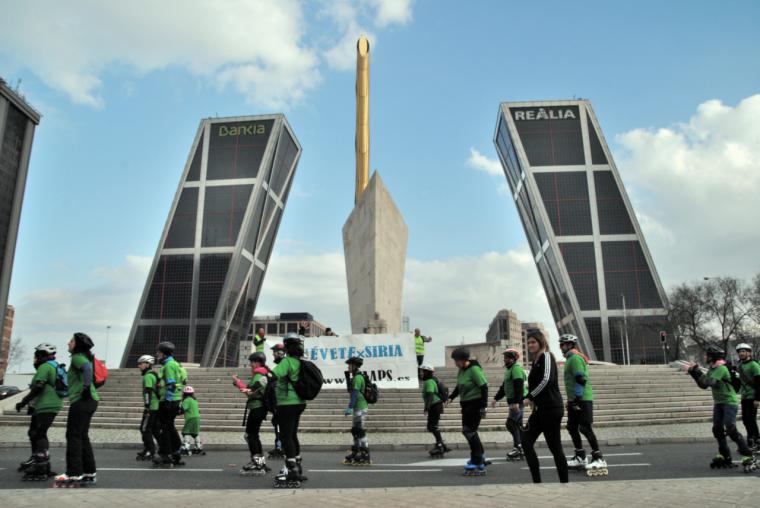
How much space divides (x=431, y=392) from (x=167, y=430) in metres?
3.90

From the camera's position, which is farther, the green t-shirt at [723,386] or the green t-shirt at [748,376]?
the green t-shirt at [748,376]

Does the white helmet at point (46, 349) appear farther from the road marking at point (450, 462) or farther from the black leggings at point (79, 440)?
the road marking at point (450, 462)

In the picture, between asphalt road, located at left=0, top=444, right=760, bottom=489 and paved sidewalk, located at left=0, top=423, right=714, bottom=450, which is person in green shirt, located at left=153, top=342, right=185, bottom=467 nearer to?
asphalt road, located at left=0, top=444, right=760, bottom=489

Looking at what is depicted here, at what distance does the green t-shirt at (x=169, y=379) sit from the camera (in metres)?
8.23

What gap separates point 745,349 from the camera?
301 inches

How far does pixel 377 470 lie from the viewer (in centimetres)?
761

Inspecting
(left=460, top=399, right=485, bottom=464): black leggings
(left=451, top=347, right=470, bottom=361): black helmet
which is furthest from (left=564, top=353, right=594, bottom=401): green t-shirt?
(left=451, top=347, right=470, bottom=361): black helmet

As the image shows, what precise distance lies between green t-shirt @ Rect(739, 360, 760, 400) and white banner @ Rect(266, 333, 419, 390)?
29.9ft

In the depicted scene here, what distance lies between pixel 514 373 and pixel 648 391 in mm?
11691

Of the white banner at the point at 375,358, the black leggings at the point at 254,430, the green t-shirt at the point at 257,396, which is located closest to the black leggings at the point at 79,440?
the black leggings at the point at 254,430

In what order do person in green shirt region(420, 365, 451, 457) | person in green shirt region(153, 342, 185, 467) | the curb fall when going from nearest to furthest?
1. person in green shirt region(153, 342, 185, 467)
2. person in green shirt region(420, 365, 451, 457)
3. the curb

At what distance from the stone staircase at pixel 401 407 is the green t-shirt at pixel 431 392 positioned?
4.19 m

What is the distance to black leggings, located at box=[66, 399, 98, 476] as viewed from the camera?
594cm

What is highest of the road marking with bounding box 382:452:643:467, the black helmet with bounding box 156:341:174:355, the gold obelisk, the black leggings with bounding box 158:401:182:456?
the gold obelisk
